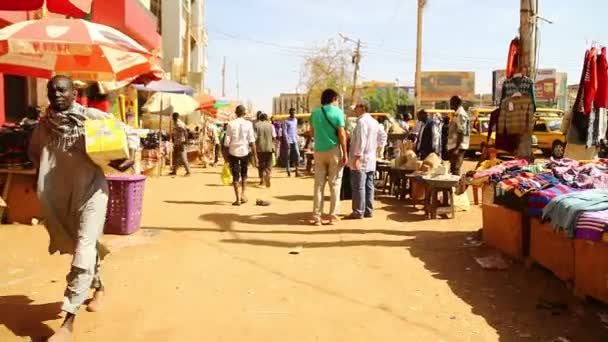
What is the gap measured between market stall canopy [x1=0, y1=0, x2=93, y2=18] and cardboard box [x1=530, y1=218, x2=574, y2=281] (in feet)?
17.7

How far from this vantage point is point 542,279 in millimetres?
5355

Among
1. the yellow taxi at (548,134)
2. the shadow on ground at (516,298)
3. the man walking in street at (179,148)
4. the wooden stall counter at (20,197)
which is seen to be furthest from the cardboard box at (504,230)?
the yellow taxi at (548,134)

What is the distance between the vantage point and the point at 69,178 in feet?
12.9

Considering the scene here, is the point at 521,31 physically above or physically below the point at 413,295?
above

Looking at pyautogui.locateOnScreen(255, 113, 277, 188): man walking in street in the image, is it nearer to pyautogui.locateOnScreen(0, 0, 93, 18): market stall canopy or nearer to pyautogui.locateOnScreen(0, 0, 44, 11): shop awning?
pyautogui.locateOnScreen(0, 0, 93, 18): market stall canopy

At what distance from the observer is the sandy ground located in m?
4.14

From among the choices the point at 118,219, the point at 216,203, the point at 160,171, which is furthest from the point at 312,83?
the point at 118,219

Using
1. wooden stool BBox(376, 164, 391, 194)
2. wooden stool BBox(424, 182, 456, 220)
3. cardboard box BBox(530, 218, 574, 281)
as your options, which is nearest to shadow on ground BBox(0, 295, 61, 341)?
cardboard box BBox(530, 218, 574, 281)

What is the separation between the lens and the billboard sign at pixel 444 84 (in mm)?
96812

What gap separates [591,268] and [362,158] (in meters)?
4.35

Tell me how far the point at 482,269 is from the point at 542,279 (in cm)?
59

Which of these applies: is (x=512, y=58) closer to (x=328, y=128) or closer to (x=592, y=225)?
(x=328, y=128)

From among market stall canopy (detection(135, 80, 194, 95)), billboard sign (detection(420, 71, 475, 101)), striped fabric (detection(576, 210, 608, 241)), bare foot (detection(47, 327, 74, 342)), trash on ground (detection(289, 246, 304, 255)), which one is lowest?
trash on ground (detection(289, 246, 304, 255))

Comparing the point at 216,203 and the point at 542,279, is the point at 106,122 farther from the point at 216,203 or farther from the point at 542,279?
the point at 216,203
